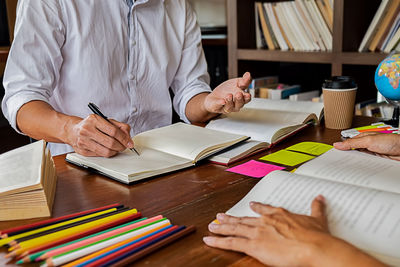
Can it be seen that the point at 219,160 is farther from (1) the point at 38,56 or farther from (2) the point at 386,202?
(1) the point at 38,56

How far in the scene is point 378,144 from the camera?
1.02 meters

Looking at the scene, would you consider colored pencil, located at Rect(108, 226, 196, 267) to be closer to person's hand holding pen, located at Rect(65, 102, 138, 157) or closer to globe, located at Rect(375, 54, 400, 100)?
person's hand holding pen, located at Rect(65, 102, 138, 157)

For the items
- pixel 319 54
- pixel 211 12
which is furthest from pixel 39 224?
pixel 211 12

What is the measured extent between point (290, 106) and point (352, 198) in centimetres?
83

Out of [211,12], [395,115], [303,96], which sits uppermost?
[211,12]

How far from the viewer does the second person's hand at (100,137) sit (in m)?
1.03

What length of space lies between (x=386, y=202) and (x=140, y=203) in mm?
437

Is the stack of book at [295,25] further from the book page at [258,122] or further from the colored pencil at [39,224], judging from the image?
the colored pencil at [39,224]

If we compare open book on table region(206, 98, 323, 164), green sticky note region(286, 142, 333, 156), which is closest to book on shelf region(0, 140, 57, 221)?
open book on table region(206, 98, 323, 164)

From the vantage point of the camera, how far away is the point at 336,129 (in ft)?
4.41

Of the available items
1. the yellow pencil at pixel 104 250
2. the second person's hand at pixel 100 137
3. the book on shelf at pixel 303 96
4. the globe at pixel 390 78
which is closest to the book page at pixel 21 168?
the second person's hand at pixel 100 137

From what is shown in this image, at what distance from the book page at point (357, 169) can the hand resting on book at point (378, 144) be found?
0.06 feet

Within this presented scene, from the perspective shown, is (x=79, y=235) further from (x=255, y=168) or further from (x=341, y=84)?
(x=341, y=84)

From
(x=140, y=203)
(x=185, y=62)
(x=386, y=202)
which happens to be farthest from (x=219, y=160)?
(x=185, y=62)
